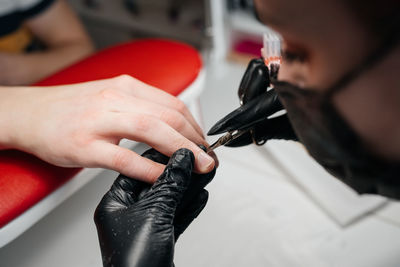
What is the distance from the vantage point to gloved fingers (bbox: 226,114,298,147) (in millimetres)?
549

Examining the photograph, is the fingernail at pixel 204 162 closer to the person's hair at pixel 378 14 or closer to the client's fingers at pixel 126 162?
the client's fingers at pixel 126 162

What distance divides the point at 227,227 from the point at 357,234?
0.69 feet

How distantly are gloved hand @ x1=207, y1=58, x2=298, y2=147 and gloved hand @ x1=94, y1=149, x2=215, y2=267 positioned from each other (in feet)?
0.27

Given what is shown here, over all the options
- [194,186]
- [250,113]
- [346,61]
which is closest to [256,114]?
[250,113]

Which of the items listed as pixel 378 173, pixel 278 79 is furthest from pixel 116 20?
pixel 378 173

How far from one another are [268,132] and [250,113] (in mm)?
72

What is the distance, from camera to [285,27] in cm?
27

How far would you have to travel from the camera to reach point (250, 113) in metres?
0.51

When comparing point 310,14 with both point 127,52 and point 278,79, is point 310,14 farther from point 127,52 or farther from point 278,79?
point 127,52

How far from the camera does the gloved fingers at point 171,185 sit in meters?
0.45

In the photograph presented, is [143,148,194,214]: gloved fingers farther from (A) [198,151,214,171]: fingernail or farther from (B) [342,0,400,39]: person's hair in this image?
(B) [342,0,400,39]: person's hair

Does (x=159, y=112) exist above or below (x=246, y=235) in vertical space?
above

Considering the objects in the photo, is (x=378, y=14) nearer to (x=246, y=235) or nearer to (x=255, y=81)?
(x=255, y=81)

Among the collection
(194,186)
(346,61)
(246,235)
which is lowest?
(246,235)
